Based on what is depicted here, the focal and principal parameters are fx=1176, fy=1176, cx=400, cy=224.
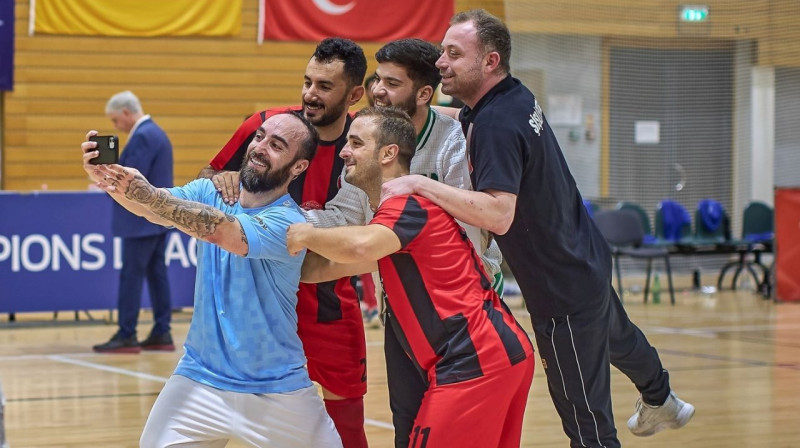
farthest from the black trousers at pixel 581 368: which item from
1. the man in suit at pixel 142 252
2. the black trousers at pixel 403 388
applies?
the man in suit at pixel 142 252

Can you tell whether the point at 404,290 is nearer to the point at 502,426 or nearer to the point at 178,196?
the point at 502,426

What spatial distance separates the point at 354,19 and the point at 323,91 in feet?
35.7

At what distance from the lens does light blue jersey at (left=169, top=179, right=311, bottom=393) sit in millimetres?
3621

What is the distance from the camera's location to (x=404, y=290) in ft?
11.5

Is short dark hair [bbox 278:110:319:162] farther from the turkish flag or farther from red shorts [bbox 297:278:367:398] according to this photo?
the turkish flag

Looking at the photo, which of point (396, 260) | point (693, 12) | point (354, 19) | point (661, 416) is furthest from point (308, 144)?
point (693, 12)

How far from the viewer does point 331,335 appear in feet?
14.3

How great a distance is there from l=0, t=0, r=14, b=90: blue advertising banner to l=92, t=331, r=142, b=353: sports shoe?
5.61 metres

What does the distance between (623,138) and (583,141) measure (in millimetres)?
913

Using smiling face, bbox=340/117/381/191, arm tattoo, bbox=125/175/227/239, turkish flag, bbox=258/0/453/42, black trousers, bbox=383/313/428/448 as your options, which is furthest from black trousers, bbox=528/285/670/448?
turkish flag, bbox=258/0/453/42

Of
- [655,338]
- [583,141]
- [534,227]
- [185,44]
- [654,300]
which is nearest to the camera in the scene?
[534,227]

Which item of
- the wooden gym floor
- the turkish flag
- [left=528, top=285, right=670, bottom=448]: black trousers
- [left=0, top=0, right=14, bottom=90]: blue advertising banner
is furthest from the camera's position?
the turkish flag

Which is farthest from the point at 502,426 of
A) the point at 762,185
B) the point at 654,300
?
the point at 762,185

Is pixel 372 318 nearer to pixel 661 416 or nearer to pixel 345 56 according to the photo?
pixel 661 416
